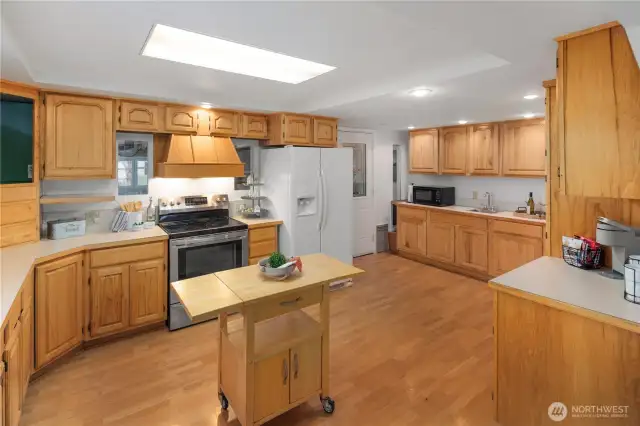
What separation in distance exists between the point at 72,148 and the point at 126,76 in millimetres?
850

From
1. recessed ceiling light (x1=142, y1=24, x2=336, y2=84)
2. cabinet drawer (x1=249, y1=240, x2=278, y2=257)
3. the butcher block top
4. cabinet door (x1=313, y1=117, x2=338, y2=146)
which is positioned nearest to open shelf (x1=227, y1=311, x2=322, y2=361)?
Answer: the butcher block top

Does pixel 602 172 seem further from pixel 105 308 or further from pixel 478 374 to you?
pixel 105 308

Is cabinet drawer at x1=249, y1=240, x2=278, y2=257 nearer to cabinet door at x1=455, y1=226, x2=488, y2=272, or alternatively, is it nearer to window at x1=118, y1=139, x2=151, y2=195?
window at x1=118, y1=139, x2=151, y2=195

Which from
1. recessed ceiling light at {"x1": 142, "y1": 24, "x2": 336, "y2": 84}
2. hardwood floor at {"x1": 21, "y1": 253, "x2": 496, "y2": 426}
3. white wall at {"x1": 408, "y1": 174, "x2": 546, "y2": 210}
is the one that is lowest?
hardwood floor at {"x1": 21, "y1": 253, "x2": 496, "y2": 426}

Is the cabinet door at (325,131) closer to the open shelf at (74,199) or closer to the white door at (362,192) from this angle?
the white door at (362,192)

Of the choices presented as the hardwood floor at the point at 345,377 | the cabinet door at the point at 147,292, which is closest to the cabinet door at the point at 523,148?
the hardwood floor at the point at 345,377

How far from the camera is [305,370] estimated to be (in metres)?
2.14

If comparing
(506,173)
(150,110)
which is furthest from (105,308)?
(506,173)

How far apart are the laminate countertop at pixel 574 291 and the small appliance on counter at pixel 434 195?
315 centimetres

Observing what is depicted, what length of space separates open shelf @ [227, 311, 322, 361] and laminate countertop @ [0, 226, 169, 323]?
1.18m

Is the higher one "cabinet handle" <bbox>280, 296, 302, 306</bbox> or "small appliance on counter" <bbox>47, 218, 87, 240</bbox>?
"small appliance on counter" <bbox>47, 218, 87, 240</bbox>

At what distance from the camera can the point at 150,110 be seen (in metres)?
3.42

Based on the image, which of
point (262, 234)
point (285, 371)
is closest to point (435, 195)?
point (262, 234)

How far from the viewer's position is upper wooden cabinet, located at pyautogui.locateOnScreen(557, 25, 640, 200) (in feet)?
5.71
